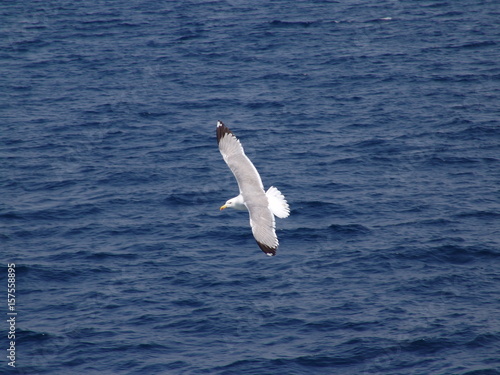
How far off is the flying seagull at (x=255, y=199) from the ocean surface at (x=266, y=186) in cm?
719

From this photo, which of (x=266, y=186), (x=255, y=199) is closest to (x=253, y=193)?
(x=255, y=199)

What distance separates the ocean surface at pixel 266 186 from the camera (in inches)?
1252

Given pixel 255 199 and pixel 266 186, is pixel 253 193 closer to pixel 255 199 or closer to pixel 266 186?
pixel 255 199

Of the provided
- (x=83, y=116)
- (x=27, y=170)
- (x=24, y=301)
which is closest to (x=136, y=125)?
(x=83, y=116)

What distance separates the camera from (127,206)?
42.1 metres

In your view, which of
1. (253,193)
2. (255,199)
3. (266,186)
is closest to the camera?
(255,199)

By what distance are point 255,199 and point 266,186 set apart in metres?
16.2

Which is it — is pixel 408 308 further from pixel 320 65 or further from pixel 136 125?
pixel 320 65

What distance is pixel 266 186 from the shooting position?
4262cm

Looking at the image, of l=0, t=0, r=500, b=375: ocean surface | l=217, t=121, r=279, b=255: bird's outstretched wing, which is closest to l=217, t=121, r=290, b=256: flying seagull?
l=217, t=121, r=279, b=255: bird's outstretched wing

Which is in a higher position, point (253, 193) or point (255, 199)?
point (253, 193)

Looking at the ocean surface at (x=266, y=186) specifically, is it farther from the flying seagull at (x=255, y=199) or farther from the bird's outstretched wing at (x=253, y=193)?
the bird's outstretched wing at (x=253, y=193)

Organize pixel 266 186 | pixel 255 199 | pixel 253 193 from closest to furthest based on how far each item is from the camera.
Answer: pixel 255 199 → pixel 253 193 → pixel 266 186

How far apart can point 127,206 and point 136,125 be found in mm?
12273
